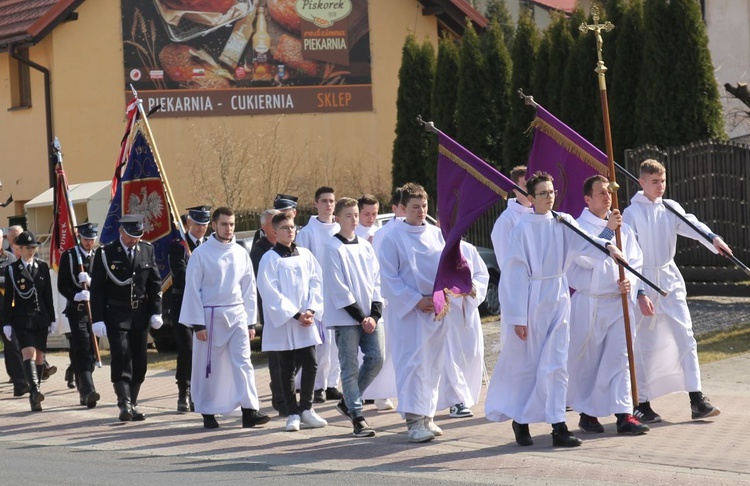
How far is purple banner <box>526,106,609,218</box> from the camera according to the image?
11.4 m

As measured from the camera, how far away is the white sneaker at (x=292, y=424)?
38.3 ft

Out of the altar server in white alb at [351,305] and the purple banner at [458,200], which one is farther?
the altar server in white alb at [351,305]

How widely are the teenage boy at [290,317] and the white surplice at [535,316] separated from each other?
1966 millimetres

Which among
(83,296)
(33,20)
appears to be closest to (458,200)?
(83,296)

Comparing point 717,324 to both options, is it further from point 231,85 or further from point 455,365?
point 231,85

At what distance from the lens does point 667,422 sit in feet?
36.4

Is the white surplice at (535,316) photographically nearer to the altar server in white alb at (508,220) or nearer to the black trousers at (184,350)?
the altar server in white alb at (508,220)

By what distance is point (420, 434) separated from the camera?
1072 cm

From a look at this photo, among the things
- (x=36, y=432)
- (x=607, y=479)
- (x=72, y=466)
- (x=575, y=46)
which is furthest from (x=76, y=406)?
(x=575, y=46)

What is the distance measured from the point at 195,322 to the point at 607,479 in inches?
177

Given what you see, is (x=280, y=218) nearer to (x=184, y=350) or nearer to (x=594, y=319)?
(x=184, y=350)

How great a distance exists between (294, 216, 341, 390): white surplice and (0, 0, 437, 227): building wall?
1671cm

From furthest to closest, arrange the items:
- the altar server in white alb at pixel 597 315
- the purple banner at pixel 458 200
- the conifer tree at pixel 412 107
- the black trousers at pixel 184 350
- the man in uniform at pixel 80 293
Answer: the conifer tree at pixel 412 107 < the man in uniform at pixel 80 293 < the black trousers at pixel 184 350 < the purple banner at pixel 458 200 < the altar server in white alb at pixel 597 315

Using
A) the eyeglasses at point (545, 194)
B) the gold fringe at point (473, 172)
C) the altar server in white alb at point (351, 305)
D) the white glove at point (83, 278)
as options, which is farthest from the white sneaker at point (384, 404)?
the white glove at point (83, 278)
